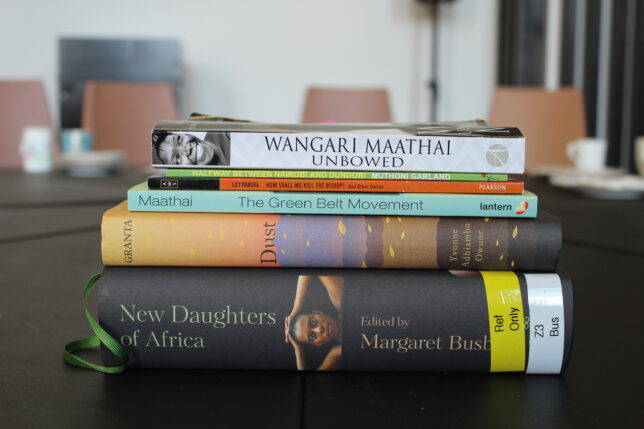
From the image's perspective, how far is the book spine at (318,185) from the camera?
0.47 m

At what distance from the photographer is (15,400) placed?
393mm

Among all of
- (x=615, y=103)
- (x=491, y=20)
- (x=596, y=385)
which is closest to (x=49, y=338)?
(x=596, y=385)

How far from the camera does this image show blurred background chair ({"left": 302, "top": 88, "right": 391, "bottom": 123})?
8.86 feet

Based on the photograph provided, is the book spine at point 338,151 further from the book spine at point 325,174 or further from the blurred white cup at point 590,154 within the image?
the blurred white cup at point 590,154

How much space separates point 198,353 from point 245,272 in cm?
6

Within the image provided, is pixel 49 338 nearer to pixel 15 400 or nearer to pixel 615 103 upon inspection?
pixel 15 400

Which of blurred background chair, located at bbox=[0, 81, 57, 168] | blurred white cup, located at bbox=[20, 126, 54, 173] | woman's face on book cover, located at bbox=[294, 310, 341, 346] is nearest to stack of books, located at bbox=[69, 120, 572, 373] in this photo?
woman's face on book cover, located at bbox=[294, 310, 341, 346]

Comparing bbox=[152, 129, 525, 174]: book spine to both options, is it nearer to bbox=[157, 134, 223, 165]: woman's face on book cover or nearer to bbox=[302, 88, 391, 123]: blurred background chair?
bbox=[157, 134, 223, 165]: woman's face on book cover

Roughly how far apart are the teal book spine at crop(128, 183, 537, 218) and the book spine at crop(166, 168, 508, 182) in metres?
0.01

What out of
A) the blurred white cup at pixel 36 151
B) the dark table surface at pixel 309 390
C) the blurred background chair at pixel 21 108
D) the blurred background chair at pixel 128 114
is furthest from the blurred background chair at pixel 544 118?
the dark table surface at pixel 309 390

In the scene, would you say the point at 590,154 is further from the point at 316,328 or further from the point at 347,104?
the point at 316,328

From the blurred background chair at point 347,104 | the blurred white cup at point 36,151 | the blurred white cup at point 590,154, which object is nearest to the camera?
the blurred white cup at point 590,154

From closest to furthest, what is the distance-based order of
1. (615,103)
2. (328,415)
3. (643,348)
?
(328,415) → (643,348) → (615,103)

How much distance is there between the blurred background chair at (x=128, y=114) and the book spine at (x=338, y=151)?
7.83ft
